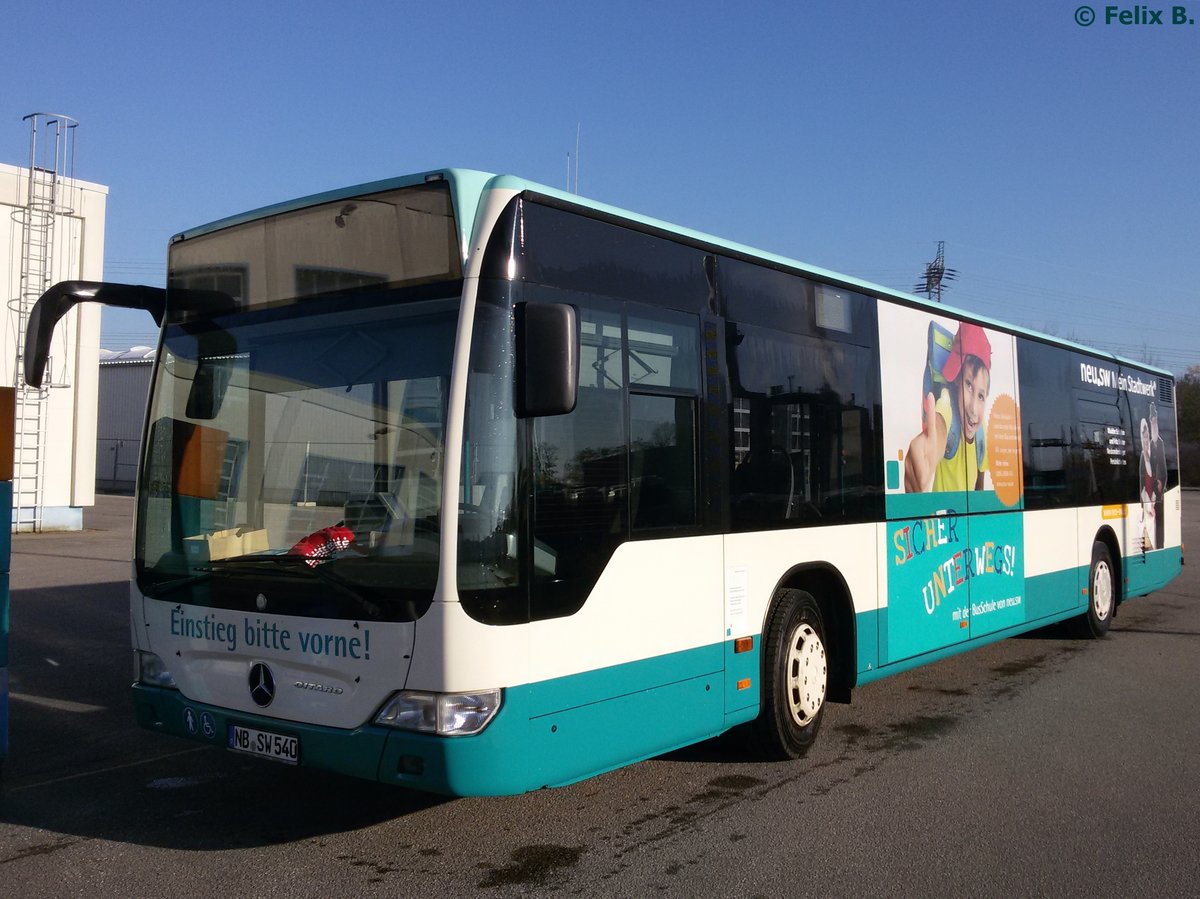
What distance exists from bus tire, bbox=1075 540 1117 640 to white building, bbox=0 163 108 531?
66.2 feet

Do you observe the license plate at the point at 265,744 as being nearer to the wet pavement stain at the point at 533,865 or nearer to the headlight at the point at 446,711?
the headlight at the point at 446,711

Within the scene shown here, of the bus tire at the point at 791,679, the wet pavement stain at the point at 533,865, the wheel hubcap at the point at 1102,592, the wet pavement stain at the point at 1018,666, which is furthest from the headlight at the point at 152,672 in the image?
the wheel hubcap at the point at 1102,592

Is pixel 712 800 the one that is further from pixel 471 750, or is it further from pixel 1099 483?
pixel 1099 483

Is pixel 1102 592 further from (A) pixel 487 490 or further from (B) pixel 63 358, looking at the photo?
(B) pixel 63 358

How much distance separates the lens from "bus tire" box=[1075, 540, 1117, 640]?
1102 cm

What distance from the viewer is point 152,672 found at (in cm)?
549

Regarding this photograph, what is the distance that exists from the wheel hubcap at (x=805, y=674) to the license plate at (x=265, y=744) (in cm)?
288

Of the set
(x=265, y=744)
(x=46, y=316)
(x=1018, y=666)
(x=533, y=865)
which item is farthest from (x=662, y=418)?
(x=1018, y=666)

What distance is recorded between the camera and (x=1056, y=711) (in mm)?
7895

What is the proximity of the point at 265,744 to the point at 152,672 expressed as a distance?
972 mm

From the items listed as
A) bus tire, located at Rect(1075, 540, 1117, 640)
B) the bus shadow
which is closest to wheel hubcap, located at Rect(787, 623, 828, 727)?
the bus shadow

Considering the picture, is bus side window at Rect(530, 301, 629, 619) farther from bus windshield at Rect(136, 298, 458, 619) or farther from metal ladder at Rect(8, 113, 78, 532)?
metal ladder at Rect(8, 113, 78, 532)

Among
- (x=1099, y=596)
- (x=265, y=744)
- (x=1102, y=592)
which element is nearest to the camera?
(x=265, y=744)

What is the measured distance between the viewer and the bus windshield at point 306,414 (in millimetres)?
4590
